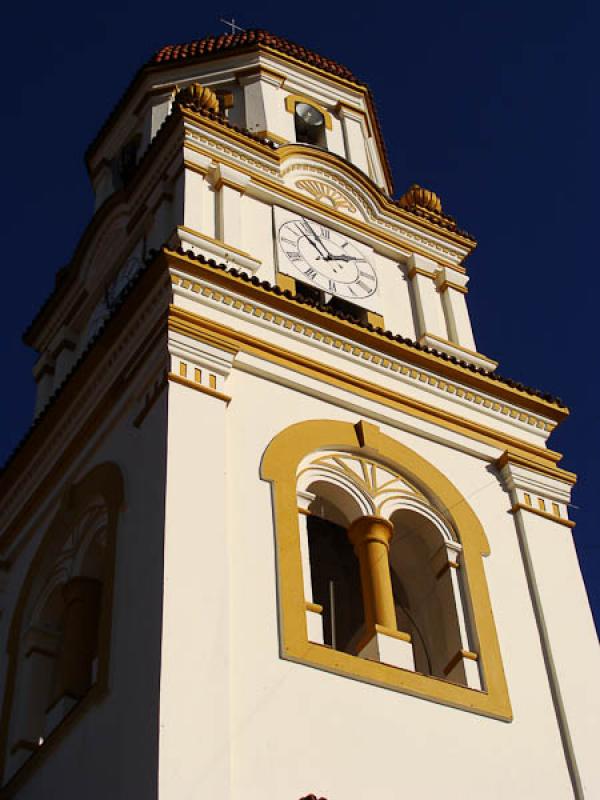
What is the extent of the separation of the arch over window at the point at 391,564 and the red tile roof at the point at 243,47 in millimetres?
7949

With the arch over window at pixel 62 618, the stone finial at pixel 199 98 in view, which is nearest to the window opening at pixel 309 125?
the stone finial at pixel 199 98

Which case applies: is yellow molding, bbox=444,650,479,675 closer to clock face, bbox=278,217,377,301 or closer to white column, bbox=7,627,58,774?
white column, bbox=7,627,58,774

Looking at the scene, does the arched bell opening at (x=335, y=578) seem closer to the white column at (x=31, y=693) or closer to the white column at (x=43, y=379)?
the white column at (x=31, y=693)

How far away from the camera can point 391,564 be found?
15.2 meters

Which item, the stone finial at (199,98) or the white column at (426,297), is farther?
the stone finial at (199,98)

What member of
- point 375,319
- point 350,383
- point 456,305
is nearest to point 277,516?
point 350,383

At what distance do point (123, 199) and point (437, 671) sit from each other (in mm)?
7931

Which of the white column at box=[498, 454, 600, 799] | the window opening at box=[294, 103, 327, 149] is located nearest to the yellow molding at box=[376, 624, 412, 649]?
the white column at box=[498, 454, 600, 799]

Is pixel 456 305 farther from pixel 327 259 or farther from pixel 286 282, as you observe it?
pixel 286 282

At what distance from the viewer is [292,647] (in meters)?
12.3

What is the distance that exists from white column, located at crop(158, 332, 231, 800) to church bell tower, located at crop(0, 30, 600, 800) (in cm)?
2

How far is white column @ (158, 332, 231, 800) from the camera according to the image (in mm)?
10984

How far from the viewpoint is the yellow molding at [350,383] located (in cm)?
1466

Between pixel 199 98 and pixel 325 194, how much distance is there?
6.33 ft
